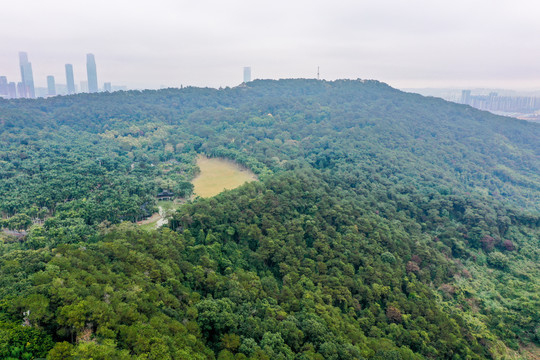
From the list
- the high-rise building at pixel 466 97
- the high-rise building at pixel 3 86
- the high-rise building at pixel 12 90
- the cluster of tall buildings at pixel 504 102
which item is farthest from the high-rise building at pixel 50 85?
the cluster of tall buildings at pixel 504 102

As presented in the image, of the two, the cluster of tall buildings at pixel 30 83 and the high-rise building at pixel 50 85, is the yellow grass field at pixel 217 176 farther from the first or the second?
the high-rise building at pixel 50 85

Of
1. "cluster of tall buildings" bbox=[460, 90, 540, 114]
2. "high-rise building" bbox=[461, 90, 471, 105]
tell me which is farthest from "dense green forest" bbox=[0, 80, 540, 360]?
"high-rise building" bbox=[461, 90, 471, 105]

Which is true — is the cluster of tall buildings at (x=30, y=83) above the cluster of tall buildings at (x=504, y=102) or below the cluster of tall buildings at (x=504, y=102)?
above

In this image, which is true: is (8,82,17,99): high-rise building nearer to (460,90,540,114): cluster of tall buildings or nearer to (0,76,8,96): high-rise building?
(0,76,8,96): high-rise building

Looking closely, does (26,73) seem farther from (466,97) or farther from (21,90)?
(466,97)

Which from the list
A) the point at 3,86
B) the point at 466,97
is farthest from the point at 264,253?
the point at 3,86

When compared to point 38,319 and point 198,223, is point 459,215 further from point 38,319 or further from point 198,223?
point 38,319
